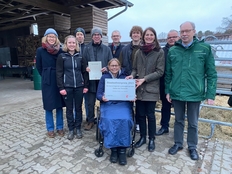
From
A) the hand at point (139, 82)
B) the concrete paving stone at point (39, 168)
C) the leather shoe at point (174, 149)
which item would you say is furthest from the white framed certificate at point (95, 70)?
the leather shoe at point (174, 149)

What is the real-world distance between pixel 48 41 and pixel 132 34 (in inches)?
54.6

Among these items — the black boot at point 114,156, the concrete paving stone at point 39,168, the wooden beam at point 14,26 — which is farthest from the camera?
Answer: the wooden beam at point 14,26

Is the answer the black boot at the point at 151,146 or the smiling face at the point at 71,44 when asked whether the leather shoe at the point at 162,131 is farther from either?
the smiling face at the point at 71,44

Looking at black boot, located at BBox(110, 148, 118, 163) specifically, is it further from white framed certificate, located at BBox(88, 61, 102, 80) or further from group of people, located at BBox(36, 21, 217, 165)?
white framed certificate, located at BBox(88, 61, 102, 80)

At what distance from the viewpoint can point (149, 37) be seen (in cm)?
254

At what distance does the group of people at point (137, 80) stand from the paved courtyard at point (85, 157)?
14 cm

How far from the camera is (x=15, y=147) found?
115 inches

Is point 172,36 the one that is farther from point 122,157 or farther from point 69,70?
point 122,157

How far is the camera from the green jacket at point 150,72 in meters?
2.57

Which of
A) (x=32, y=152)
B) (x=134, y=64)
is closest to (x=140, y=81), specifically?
(x=134, y=64)

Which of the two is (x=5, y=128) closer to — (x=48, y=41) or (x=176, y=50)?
(x=48, y=41)

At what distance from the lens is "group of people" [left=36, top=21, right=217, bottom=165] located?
2375 millimetres

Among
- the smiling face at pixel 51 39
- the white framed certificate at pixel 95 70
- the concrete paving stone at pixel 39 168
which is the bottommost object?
the concrete paving stone at pixel 39 168

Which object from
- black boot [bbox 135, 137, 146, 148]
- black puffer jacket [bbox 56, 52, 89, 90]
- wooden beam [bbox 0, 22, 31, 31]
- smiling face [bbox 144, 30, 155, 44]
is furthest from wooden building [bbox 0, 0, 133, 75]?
black boot [bbox 135, 137, 146, 148]
